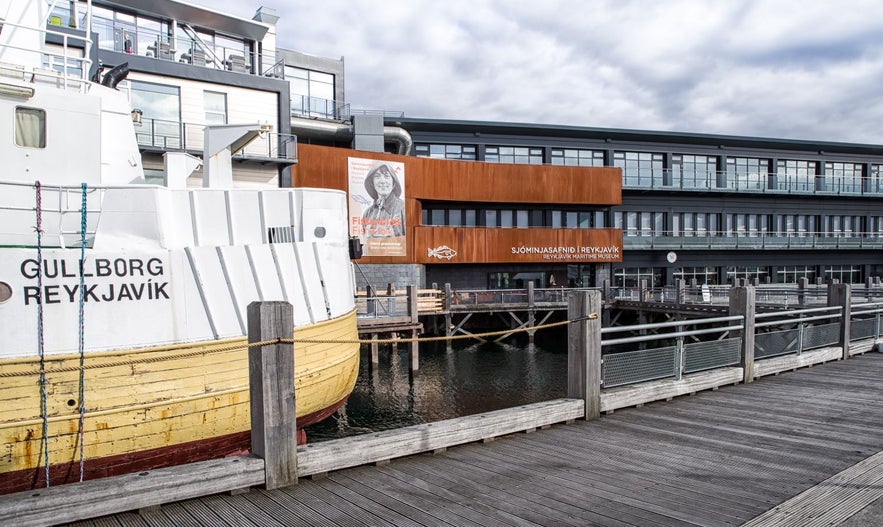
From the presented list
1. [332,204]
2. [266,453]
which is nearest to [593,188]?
[332,204]

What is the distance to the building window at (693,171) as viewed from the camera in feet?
146

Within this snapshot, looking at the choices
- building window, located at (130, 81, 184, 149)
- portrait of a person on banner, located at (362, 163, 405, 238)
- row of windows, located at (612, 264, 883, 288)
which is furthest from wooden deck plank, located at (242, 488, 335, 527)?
row of windows, located at (612, 264, 883, 288)

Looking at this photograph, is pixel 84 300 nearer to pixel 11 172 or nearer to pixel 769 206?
pixel 11 172

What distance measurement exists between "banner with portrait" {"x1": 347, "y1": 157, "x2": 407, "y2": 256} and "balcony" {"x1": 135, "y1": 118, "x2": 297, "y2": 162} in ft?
23.2

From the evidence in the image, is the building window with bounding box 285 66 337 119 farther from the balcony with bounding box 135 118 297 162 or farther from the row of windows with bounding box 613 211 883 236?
the row of windows with bounding box 613 211 883 236

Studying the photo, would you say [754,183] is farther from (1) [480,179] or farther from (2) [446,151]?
(2) [446,151]

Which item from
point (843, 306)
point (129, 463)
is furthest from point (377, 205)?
point (129, 463)

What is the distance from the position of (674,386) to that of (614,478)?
3.64 meters

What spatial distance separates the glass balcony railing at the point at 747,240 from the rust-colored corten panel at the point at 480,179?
414cm

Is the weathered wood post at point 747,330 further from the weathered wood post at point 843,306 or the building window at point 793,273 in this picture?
the building window at point 793,273

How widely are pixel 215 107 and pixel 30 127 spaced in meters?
14.8

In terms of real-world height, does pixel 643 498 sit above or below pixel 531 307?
above

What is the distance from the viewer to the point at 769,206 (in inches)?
1880

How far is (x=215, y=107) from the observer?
23734mm
